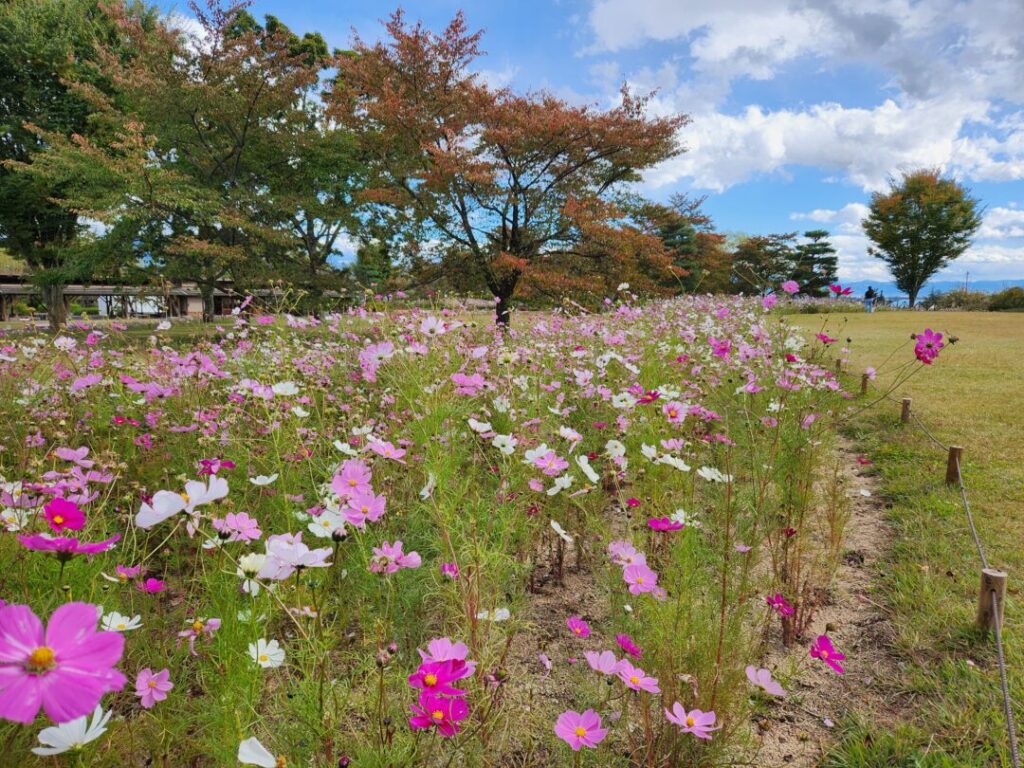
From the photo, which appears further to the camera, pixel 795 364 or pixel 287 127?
pixel 287 127

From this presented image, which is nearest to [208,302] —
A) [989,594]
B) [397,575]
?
[397,575]

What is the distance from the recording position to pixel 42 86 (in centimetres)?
1256

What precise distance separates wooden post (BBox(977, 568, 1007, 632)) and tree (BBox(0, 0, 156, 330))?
14.2 metres

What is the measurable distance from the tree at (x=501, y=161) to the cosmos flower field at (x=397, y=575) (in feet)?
24.3

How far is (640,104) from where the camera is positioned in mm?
10375

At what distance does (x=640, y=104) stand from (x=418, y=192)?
4500 mm

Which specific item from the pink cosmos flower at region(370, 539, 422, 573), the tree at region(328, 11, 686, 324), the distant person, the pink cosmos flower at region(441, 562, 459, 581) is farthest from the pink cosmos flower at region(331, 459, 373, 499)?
the distant person

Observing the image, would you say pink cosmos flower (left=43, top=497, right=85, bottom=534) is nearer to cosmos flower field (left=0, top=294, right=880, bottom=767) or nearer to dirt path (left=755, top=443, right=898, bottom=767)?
cosmos flower field (left=0, top=294, right=880, bottom=767)

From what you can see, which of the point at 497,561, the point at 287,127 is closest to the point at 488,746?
the point at 497,561

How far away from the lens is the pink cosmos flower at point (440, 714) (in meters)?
0.79

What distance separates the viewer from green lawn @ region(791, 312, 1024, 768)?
4.49 feet

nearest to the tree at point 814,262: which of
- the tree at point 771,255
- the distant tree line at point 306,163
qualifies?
Answer: the tree at point 771,255

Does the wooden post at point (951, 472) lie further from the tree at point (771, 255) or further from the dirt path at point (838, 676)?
the tree at point (771, 255)

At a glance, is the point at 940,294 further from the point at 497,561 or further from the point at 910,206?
the point at 497,561
